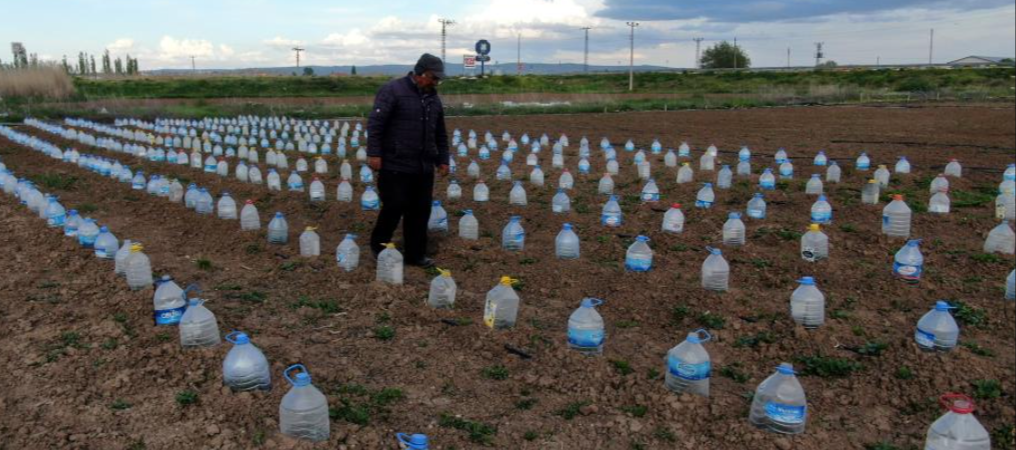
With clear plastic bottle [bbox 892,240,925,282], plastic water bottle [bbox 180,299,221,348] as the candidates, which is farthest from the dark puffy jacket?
clear plastic bottle [bbox 892,240,925,282]

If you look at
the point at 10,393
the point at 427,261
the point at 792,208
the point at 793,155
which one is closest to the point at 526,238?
the point at 427,261

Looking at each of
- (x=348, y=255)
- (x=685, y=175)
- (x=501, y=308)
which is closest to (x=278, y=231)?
(x=348, y=255)

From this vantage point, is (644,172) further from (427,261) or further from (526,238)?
(427,261)

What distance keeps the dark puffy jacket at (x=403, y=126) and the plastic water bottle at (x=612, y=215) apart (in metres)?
2.38

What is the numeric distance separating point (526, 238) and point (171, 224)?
4016mm

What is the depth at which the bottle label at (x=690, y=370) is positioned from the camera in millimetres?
4098

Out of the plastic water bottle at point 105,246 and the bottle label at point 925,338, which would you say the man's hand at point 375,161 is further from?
the bottle label at point 925,338

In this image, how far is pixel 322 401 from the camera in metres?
3.62

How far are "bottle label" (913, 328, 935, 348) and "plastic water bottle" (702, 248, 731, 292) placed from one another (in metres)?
1.48

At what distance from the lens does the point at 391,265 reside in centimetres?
604

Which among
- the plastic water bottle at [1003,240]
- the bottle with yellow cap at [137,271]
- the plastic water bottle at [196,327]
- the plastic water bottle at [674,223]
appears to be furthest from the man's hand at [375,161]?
the plastic water bottle at [1003,240]

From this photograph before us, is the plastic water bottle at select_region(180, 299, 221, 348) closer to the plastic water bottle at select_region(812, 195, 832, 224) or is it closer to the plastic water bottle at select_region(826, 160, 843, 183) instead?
the plastic water bottle at select_region(812, 195, 832, 224)

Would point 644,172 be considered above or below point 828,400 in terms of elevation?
above

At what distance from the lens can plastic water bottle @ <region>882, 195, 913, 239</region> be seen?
295 inches
